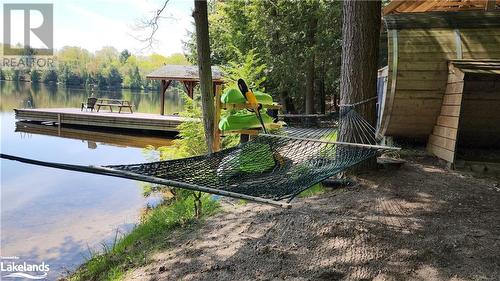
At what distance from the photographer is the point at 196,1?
15.8 ft

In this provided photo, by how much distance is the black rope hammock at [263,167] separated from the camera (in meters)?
2.06

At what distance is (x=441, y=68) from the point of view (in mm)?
4273

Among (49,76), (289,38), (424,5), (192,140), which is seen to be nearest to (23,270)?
(192,140)

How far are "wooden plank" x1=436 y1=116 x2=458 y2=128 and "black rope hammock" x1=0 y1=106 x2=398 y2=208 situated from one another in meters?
0.88

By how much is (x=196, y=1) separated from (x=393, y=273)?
395cm

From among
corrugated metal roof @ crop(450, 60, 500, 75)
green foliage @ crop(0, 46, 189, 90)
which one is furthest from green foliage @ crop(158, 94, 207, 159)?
green foliage @ crop(0, 46, 189, 90)

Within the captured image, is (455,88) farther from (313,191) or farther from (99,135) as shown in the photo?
(99,135)

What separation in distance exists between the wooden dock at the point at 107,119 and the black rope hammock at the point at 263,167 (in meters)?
11.8

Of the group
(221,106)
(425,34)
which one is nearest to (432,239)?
(425,34)

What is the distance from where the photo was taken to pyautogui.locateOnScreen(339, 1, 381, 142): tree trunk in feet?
12.8

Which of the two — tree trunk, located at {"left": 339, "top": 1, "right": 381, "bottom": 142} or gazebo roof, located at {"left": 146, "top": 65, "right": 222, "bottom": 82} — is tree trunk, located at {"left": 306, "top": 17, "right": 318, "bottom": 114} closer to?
gazebo roof, located at {"left": 146, "top": 65, "right": 222, "bottom": 82}

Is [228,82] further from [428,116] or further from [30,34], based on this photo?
[30,34]

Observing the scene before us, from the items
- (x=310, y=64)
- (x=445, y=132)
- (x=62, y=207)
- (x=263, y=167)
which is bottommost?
(x=62, y=207)

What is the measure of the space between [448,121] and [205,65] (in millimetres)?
2966
